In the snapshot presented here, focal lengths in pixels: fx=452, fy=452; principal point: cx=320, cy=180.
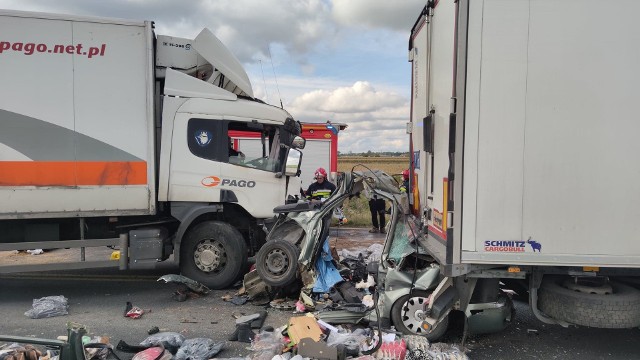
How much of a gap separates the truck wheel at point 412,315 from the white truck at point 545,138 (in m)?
0.91

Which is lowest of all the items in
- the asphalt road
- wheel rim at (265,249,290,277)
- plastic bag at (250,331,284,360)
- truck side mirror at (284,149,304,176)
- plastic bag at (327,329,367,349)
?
the asphalt road

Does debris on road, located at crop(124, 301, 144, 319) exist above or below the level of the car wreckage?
below

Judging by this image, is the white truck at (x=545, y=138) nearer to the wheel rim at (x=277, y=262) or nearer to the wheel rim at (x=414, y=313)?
the wheel rim at (x=414, y=313)

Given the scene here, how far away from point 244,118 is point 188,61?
1.23 m

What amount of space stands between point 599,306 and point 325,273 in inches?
125

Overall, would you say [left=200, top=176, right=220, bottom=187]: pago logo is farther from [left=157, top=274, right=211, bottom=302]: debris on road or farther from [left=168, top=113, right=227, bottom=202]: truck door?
[left=157, top=274, right=211, bottom=302]: debris on road

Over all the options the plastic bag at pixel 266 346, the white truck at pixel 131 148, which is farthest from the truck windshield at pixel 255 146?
the plastic bag at pixel 266 346

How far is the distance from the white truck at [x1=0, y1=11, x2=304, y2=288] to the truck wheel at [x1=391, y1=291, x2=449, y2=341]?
9.30 feet

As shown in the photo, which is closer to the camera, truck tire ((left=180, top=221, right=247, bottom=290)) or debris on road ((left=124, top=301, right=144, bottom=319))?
debris on road ((left=124, top=301, right=144, bottom=319))

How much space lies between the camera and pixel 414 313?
470cm

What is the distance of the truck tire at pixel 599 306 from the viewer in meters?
3.95

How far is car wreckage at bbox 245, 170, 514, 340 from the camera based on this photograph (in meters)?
4.47

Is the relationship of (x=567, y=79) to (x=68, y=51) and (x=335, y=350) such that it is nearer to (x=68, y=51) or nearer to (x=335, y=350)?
(x=335, y=350)

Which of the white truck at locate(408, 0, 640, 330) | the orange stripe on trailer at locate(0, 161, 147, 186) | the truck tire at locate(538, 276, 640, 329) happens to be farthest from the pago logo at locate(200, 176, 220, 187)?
the truck tire at locate(538, 276, 640, 329)
